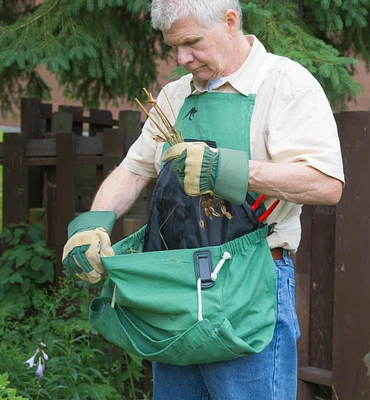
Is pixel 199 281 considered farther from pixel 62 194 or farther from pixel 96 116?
pixel 96 116

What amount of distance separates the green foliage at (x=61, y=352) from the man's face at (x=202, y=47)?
5.72ft

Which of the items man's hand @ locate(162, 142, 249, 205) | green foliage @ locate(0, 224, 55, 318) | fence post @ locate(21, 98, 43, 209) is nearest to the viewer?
man's hand @ locate(162, 142, 249, 205)

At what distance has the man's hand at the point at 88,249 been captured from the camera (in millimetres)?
2375

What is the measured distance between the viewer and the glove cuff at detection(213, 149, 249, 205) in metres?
2.15

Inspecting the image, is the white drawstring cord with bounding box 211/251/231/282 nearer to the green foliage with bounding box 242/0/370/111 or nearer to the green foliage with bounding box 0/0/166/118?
the green foliage with bounding box 242/0/370/111

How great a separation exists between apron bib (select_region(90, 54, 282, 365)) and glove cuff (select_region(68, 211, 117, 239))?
6.5 inches

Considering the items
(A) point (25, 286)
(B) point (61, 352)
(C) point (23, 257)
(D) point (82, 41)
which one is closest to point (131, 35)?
(D) point (82, 41)

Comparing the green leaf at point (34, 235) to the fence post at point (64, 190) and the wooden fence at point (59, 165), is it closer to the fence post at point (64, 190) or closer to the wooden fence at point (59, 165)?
the wooden fence at point (59, 165)

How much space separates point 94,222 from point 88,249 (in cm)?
14

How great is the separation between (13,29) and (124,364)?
6.67 ft

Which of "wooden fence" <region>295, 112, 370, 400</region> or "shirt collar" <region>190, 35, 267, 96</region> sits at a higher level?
"shirt collar" <region>190, 35, 267, 96</region>

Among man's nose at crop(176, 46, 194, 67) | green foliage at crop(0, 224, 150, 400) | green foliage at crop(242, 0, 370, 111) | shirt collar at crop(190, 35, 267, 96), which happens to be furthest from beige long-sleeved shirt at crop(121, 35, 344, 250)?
green foliage at crop(0, 224, 150, 400)

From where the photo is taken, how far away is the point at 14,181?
545 centimetres

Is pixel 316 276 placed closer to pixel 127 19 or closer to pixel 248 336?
pixel 248 336
